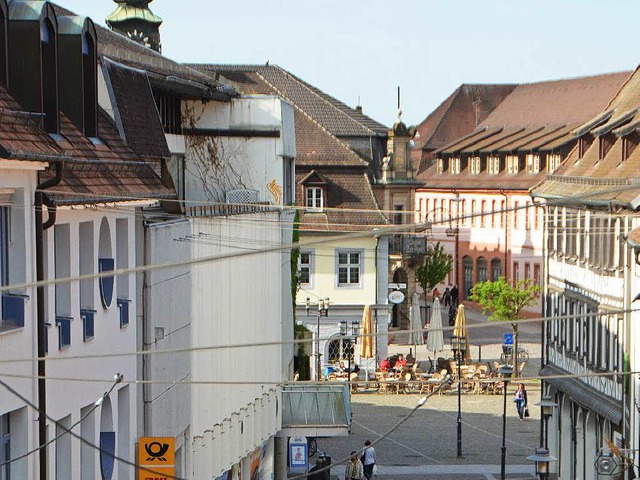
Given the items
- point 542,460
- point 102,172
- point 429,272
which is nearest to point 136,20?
point 429,272

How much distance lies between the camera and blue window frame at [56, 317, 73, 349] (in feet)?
65.6

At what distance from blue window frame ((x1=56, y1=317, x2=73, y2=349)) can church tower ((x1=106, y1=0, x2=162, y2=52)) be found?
58723 millimetres

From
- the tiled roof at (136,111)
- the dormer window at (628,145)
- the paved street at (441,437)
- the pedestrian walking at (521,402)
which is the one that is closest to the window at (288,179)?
the paved street at (441,437)

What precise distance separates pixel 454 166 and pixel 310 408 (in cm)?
7404

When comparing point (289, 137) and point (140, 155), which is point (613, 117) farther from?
point (140, 155)

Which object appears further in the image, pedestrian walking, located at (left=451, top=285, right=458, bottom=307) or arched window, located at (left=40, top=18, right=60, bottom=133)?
pedestrian walking, located at (left=451, top=285, right=458, bottom=307)

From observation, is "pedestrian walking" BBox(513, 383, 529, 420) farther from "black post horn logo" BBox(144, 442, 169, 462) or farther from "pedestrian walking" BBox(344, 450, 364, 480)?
"black post horn logo" BBox(144, 442, 169, 462)

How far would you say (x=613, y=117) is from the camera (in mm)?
48188

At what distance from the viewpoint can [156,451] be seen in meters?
24.3

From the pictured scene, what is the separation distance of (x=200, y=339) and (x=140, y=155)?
5.01 m

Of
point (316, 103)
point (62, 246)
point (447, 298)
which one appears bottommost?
point (447, 298)

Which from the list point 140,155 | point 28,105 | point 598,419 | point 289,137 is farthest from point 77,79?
point 598,419

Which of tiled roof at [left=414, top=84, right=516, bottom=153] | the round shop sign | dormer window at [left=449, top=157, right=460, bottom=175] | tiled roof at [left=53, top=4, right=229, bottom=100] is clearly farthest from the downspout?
tiled roof at [left=414, top=84, right=516, bottom=153]

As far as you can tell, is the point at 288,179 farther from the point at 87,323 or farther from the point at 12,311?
the point at 12,311
